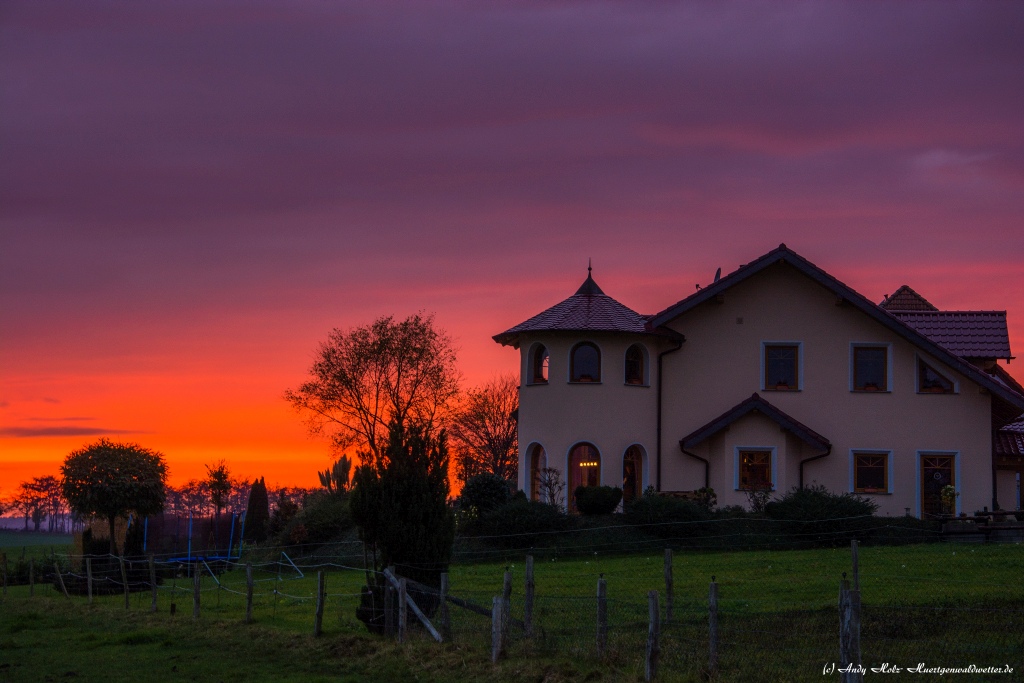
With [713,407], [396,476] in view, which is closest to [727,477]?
[713,407]

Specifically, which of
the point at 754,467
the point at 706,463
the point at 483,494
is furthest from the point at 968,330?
the point at 483,494

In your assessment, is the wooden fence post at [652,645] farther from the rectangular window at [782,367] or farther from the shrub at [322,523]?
the shrub at [322,523]

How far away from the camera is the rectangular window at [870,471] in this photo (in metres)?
35.2

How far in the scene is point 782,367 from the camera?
35938 millimetres

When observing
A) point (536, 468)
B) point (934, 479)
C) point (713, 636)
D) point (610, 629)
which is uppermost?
point (536, 468)

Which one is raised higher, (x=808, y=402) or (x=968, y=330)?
(x=968, y=330)

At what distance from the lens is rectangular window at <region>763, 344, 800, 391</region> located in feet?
118

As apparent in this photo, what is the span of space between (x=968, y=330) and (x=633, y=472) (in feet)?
41.1

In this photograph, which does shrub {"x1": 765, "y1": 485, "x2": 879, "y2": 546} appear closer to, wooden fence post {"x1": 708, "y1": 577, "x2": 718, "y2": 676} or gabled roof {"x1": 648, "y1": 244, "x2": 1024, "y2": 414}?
gabled roof {"x1": 648, "y1": 244, "x2": 1024, "y2": 414}

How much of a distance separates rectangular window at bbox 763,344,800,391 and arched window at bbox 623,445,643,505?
180 inches

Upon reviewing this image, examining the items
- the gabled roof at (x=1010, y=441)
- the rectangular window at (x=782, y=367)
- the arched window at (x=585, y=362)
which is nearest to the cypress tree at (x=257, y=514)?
the arched window at (x=585, y=362)

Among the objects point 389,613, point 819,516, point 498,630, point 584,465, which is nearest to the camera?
point 498,630

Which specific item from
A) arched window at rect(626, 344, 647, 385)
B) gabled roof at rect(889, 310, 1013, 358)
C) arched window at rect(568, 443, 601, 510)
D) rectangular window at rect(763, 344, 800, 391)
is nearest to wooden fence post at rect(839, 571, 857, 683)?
arched window at rect(568, 443, 601, 510)

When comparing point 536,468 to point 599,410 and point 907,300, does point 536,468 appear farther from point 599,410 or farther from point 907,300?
point 907,300
